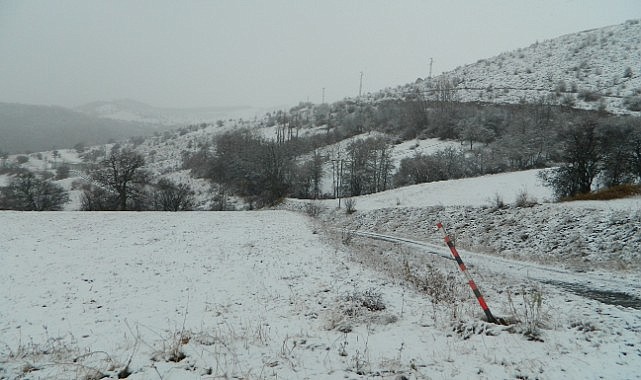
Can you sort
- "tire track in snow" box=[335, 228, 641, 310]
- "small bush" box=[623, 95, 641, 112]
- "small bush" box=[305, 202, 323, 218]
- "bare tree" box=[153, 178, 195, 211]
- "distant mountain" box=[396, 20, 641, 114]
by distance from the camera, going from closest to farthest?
"tire track in snow" box=[335, 228, 641, 310], "small bush" box=[305, 202, 323, 218], "small bush" box=[623, 95, 641, 112], "bare tree" box=[153, 178, 195, 211], "distant mountain" box=[396, 20, 641, 114]

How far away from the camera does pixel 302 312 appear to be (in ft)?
29.6

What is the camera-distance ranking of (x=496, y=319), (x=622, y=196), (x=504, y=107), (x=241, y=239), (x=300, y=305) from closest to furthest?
(x=496, y=319) < (x=300, y=305) < (x=622, y=196) < (x=241, y=239) < (x=504, y=107)

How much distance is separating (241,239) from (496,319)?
709 inches

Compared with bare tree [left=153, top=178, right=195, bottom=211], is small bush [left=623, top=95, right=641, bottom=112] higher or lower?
higher

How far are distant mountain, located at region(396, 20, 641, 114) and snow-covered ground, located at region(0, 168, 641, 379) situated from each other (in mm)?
67076

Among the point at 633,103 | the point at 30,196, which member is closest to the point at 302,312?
the point at 30,196

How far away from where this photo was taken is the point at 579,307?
25.2 ft

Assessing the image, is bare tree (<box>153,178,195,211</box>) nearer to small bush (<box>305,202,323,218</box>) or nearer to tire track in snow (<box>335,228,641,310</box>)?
small bush (<box>305,202,323,218</box>)

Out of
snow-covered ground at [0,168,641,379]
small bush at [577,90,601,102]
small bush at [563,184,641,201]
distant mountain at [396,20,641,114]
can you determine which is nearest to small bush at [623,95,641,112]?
distant mountain at [396,20,641,114]

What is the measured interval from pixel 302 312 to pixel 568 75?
101729 mm

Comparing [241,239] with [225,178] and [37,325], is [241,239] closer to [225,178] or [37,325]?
[37,325]

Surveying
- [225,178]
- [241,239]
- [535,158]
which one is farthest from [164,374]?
[225,178]

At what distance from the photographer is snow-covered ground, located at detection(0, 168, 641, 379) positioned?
5469 millimetres

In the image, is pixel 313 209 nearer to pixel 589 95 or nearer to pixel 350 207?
pixel 350 207
